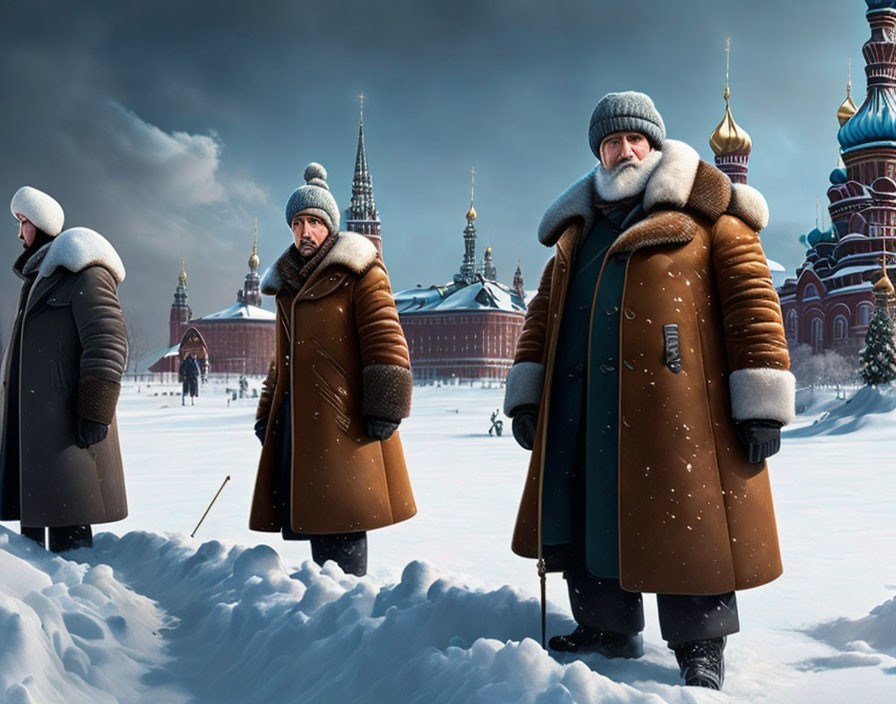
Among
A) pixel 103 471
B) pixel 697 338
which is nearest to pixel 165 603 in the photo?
pixel 103 471

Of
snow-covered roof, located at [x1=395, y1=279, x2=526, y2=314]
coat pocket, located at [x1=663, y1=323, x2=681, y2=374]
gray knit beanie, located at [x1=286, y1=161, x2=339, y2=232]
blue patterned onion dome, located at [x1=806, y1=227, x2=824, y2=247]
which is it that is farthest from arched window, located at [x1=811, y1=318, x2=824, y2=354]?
coat pocket, located at [x1=663, y1=323, x2=681, y2=374]

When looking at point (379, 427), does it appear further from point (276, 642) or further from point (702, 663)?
point (702, 663)

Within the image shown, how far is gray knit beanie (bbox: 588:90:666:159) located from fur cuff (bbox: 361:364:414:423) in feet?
4.79

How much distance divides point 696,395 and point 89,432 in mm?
3083

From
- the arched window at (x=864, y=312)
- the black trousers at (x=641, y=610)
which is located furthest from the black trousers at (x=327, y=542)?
the arched window at (x=864, y=312)

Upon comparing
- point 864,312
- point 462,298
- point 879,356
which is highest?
point 462,298

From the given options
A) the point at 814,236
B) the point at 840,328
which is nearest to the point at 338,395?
the point at 840,328

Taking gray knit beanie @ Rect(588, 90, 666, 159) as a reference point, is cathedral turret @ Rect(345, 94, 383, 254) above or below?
above

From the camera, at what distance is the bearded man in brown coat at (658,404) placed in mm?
2545

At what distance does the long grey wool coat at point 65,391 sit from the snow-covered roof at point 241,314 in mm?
66769

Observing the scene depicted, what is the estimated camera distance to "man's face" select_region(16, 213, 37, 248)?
4.84 m

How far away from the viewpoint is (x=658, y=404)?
8.48 ft

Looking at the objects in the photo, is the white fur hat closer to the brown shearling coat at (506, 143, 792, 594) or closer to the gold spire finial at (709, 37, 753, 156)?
the brown shearling coat at (506, 143, 792, 594)

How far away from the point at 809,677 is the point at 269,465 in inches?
92.9
